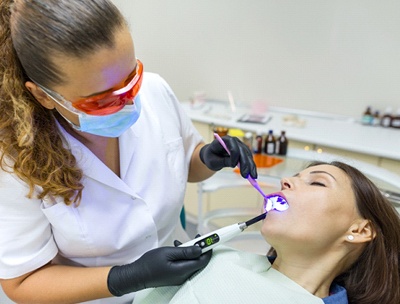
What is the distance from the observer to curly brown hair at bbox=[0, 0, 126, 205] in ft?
2.26

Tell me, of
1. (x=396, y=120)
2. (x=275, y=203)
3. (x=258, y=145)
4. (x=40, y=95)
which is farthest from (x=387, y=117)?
(x=40, y=95)

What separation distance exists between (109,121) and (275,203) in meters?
0.55

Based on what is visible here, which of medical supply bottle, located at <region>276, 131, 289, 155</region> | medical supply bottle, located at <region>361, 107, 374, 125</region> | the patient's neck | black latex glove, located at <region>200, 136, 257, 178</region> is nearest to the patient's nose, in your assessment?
black latex glove, located at <region>200, 136, 257, 178</region>

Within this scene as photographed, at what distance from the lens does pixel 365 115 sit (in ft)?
7.23

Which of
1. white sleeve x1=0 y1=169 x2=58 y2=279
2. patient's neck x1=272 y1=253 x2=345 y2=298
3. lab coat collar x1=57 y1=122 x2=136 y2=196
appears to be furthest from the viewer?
patient's neck x1=272 y1=253 x2=345 y2=298

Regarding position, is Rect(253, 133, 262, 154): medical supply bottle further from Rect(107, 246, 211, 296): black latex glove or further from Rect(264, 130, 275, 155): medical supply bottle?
Rect(107, 246, 211, 296): black latex glove

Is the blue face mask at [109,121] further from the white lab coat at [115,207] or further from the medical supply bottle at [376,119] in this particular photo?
the medical supply bottle at [376,119]

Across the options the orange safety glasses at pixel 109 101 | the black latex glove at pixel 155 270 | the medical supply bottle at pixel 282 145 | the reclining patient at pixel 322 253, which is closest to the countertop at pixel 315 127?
the medical supply bottle at pixel 282 145

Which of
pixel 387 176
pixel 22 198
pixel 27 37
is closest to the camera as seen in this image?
pixel 27 37

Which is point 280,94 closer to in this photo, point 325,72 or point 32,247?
point 325,72

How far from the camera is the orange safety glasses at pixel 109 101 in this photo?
78cm

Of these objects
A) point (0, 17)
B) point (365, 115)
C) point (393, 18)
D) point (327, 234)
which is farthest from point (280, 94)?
point (0, 17)

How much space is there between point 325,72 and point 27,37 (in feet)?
6.65

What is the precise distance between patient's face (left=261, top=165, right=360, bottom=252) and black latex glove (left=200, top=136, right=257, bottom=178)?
0.47ft
